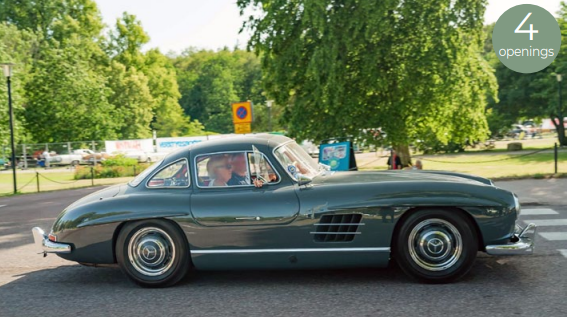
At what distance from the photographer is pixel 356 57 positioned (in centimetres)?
2192

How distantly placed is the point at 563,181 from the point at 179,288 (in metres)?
14.2

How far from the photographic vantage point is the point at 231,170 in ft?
20.9

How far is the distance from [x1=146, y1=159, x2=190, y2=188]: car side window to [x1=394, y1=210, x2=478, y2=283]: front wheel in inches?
90.9

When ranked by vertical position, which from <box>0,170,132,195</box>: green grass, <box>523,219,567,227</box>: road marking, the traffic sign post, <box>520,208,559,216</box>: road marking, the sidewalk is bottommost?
<box>523,219,567,227</box>: road marking

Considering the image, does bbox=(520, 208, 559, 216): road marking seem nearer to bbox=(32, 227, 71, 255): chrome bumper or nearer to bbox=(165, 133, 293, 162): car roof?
bbox=(165, 133, 293, 162): car roof

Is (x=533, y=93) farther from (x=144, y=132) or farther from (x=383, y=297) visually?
(x=383, y=297)

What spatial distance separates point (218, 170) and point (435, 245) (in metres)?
2.32

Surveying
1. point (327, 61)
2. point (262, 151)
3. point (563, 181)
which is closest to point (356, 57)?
point (327, 61)

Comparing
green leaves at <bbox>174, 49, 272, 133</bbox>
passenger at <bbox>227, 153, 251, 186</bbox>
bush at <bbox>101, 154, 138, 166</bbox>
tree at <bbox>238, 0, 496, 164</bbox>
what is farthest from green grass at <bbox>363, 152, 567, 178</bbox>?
green leaves at <bbox>174, 49, 272, 133</bbox>

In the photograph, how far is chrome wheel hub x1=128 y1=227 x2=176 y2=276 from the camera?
6184 millimetres

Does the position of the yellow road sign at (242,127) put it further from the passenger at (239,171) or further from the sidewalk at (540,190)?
the passenger at (239,171)

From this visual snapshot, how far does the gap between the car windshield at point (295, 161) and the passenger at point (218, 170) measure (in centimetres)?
54

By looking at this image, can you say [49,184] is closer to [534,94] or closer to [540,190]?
[540,190]

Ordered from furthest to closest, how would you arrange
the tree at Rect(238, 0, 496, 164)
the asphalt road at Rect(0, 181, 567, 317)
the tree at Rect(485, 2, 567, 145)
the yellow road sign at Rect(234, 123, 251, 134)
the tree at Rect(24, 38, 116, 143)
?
1. the tree at Rect(24, 38, 116, 143)
2. the tree at Rect(485, 2, 567, 145)
3. the tree at Rect(238, 0, 496, 164)
4. the yellow road sign at Rect(234, 123, 251, 134)
5. the asphalt road at Rect(0, 181, 567, 317)
